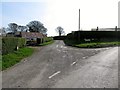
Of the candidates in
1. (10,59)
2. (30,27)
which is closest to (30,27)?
(30,27)

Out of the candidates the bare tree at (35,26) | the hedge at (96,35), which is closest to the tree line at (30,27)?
the bare tree at (35,26)

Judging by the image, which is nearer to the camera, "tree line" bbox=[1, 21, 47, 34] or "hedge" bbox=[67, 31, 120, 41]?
"hedge" bbox=[67, 31, 120, 41]

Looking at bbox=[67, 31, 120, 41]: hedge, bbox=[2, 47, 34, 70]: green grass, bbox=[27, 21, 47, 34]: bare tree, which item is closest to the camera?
bbox=[2, 47, 34, 70]: green grass

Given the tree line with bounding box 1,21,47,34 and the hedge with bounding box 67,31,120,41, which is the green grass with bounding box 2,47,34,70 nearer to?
the hedge with bounding box 67,31,120,41

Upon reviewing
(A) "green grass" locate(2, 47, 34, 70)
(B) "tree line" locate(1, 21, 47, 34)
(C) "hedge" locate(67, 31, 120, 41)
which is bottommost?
(A) "green grass" locate(2, 47, 34, 70)

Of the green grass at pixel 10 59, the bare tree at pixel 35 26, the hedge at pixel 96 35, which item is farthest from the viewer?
the bare tree at pixel 35 26

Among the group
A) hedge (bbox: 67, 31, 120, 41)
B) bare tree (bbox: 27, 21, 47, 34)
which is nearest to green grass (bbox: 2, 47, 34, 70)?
hedge (bbox: 67, 31, 120, 41)

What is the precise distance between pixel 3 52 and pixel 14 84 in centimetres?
1206

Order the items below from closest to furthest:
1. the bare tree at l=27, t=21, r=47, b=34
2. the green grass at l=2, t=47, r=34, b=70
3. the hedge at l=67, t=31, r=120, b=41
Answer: the green grass at l=2, t=47, r=34, b=70 → the hedge at l=67, t=31, r=120, b=41 → the bare tree at l=27, t=21, r=47, b=34

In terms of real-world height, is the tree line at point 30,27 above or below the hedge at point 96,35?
above

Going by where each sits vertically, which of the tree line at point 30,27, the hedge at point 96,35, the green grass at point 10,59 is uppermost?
the tree line at point 30,27

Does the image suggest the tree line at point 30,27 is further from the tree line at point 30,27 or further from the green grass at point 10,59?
the green grass at point 10,59

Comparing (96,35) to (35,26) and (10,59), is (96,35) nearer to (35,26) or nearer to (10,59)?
(10,59)

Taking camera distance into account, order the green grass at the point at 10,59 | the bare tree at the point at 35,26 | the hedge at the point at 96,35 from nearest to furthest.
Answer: the green grass at the point at 10,59 < the hedge at the point at 96,35 < the bare tree at the point at 35,26
